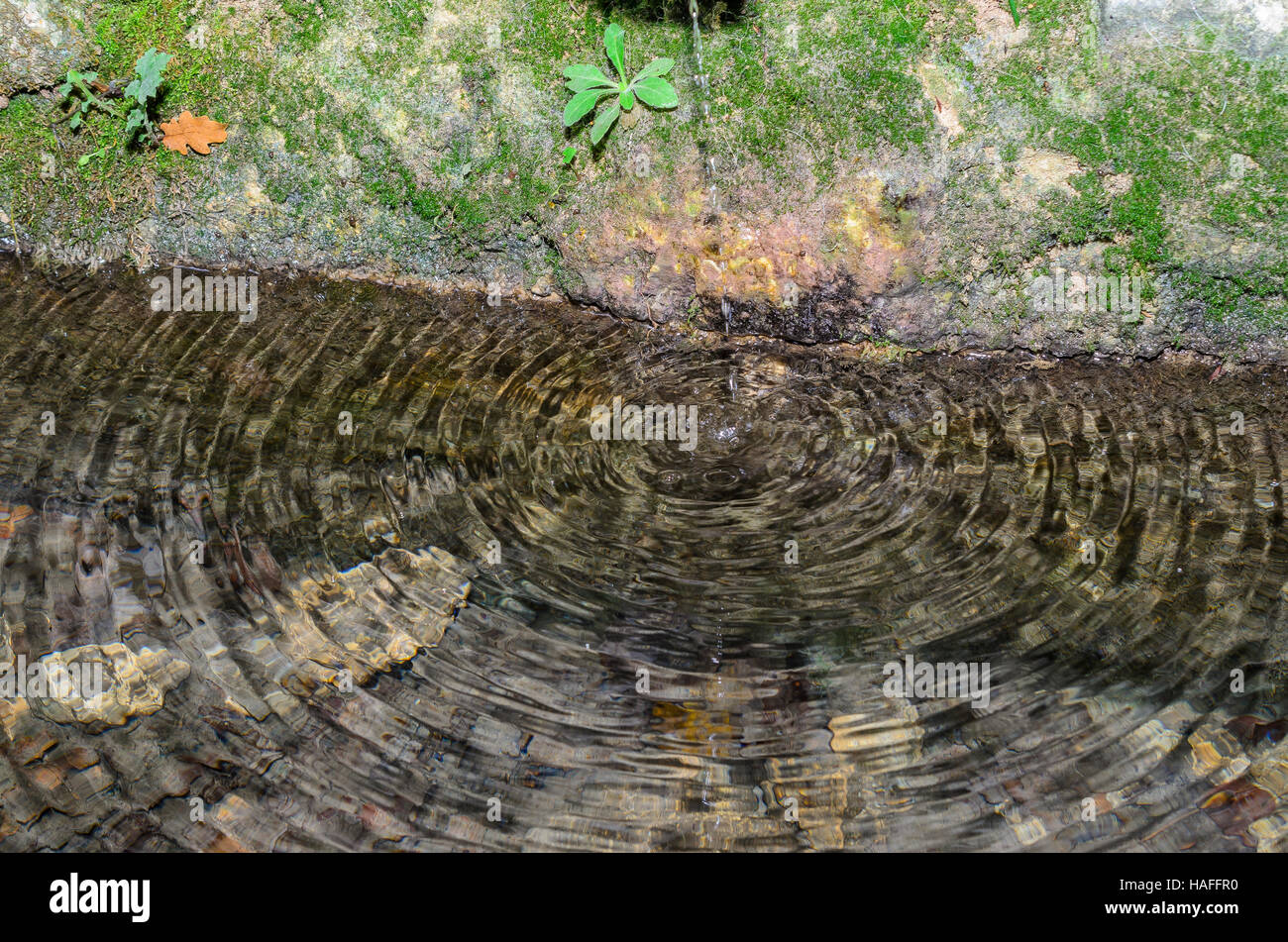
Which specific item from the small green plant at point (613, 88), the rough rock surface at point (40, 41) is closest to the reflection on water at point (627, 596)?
the small green plant at point (613, 88)

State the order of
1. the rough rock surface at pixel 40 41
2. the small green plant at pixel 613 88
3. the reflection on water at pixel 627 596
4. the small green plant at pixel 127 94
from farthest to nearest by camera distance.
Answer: the rough rock surface at pixel 40 41
the small green plant at pixel 127 94
the small green plant at pixel 613 88
the reflection on water at pixel 627 596

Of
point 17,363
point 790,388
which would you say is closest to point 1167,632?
point 790,388

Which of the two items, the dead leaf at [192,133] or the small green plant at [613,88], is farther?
the dead leaf at [192,133]

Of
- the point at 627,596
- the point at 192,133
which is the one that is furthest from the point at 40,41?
the point at 627,596

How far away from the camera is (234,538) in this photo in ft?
12.9

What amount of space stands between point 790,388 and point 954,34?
1979mm

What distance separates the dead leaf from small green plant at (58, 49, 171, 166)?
11 centimetres

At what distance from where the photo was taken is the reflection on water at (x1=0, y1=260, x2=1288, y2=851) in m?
2.96

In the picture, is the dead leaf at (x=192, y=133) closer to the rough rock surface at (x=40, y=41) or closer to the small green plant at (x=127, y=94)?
the small green plant at (x=127, y=94)

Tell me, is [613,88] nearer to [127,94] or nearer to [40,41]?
[127,94]

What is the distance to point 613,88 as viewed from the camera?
5.37 metres

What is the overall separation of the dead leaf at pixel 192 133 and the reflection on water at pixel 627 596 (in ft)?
4.30

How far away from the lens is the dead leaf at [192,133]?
5914 mm
